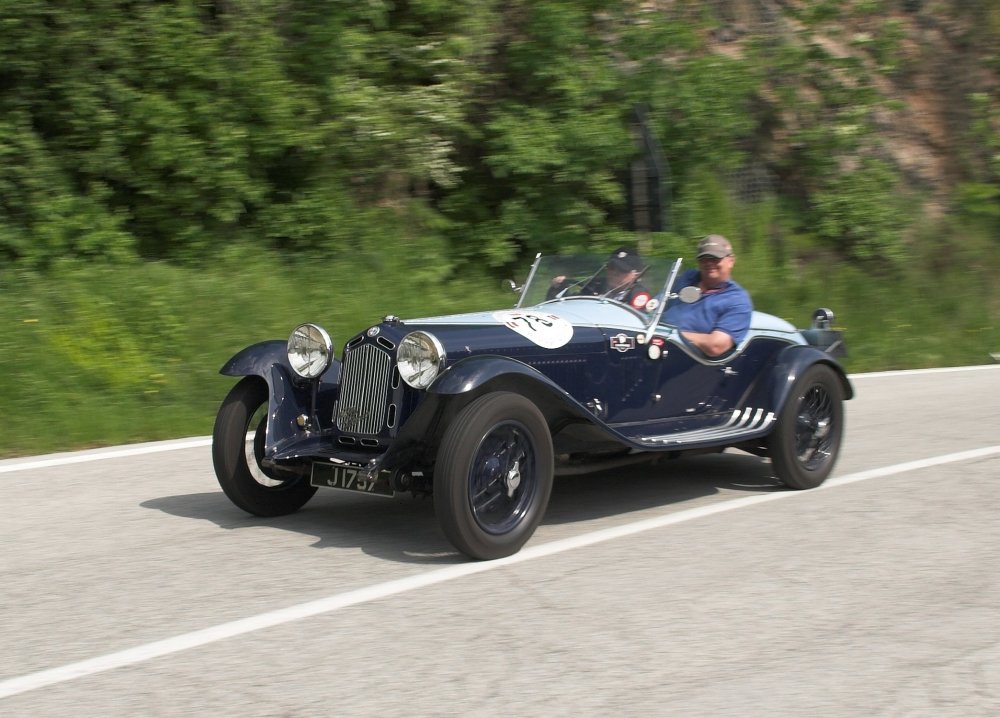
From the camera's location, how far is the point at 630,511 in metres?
6.61

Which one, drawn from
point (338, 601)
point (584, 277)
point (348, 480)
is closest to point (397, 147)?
point (584, 277)

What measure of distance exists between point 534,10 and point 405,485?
9.70 meters

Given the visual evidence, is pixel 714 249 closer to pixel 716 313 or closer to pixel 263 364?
pixel 716 313

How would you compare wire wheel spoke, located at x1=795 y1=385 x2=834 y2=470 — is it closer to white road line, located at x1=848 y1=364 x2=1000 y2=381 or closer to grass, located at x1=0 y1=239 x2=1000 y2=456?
grass, located at x1=0 y1=239 x2=1000 y2=456

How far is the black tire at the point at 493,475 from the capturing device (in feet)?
17.3

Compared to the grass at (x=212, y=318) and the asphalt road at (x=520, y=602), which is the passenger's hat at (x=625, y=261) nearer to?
the asphalt road at (x=520, y=602)

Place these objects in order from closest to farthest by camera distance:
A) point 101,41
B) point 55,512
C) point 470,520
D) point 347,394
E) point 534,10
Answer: point 470,520
point 347,394
point 55,512
point 101,41
point 534,10

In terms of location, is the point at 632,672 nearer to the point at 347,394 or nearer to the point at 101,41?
the point at 347,394

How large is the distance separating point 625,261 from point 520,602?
2.79 meters

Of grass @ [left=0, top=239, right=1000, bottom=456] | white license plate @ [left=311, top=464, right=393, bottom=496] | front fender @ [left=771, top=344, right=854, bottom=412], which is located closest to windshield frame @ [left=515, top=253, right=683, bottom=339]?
front fender @ [left=771, top=344, right=854, bottom=412]

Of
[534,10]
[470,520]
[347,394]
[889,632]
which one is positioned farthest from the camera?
[534,10]

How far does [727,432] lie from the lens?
6.81 meters

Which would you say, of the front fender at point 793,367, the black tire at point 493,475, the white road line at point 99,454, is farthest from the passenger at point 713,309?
the white road line at point 99,454

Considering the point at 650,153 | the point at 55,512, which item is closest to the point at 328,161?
the point at 650,153
